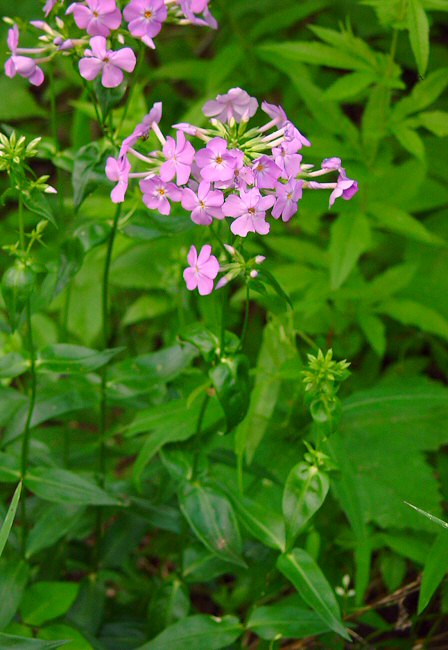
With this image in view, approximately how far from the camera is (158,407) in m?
2.51

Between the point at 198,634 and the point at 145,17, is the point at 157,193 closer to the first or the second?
the point at 145,17

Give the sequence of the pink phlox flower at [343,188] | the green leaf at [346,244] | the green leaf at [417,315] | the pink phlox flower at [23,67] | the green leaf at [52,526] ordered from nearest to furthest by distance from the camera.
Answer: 1. the pink phlox flower at [343,188]
2. the pink phlox flower at [23,67]
3. the green leaf at [52,526]
4. the green leaf at [346,244]
5. the green leaf at [417,315]

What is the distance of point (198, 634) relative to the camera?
2.23m

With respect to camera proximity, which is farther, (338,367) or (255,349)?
(255,349)

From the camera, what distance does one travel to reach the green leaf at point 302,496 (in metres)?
1.98

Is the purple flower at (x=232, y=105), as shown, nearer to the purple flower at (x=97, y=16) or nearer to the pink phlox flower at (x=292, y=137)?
the pink phlox flower at (x=292, y=137)

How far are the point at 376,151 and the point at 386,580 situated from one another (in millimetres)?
1564

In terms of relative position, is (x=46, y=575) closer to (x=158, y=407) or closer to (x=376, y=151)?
(x=158, y=407)

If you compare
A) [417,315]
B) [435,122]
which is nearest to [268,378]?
[417,315]

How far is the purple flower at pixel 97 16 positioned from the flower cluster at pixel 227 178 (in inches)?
10.7

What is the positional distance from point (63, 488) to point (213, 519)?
46 cm

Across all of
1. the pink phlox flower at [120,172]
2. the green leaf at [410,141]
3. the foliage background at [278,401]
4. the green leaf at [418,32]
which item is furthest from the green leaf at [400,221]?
the pink phlox flower at [120,172]

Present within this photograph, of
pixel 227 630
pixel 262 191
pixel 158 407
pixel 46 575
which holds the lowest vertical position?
pixel 46 575

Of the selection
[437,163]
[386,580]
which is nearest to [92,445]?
[386,580]
